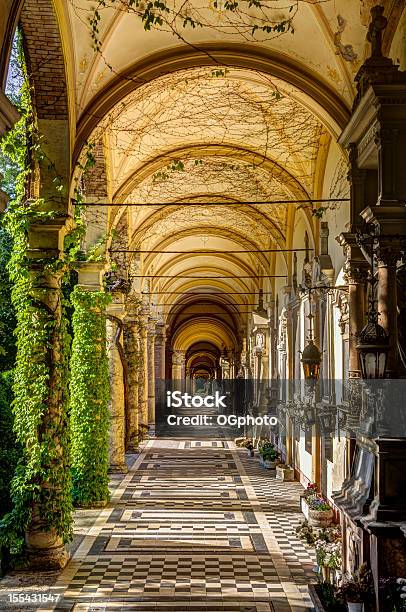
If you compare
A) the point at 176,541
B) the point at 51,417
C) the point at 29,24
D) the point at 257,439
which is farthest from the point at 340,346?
the point at 257,439

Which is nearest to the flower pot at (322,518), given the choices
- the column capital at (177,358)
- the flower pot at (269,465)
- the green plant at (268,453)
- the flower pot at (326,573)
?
the flower pot at (326,573)

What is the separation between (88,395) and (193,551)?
154 inches

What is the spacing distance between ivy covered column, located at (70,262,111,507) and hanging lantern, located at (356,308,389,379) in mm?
7634

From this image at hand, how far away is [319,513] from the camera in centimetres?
1245

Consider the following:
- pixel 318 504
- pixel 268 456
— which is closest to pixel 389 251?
pixel 318 504

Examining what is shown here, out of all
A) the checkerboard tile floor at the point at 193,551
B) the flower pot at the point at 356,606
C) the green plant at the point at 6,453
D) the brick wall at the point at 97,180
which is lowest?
the checkerboard tile floor at the point at 193,551

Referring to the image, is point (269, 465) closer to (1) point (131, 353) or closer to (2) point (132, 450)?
(1) point (131, 353)

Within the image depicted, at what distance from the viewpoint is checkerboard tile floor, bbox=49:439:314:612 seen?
887 cm

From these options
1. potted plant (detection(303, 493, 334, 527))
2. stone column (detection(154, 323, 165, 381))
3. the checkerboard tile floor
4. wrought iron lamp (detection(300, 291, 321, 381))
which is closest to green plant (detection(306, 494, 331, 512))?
potted plant (detection(303, 493, 334, 527))

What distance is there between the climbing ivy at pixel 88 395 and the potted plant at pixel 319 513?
397cm

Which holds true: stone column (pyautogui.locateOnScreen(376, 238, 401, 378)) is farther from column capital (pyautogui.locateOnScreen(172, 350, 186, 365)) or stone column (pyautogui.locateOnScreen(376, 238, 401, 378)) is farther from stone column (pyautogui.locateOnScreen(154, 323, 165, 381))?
column capital (pyautogui.locateOnScreen(172, 350, 186, 365))

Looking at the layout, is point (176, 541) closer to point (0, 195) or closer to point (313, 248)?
point (313, 248)

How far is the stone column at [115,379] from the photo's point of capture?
60.1 feet

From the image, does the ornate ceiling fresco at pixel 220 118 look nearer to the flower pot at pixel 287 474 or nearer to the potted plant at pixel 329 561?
the flower pot at pixel 287 474
